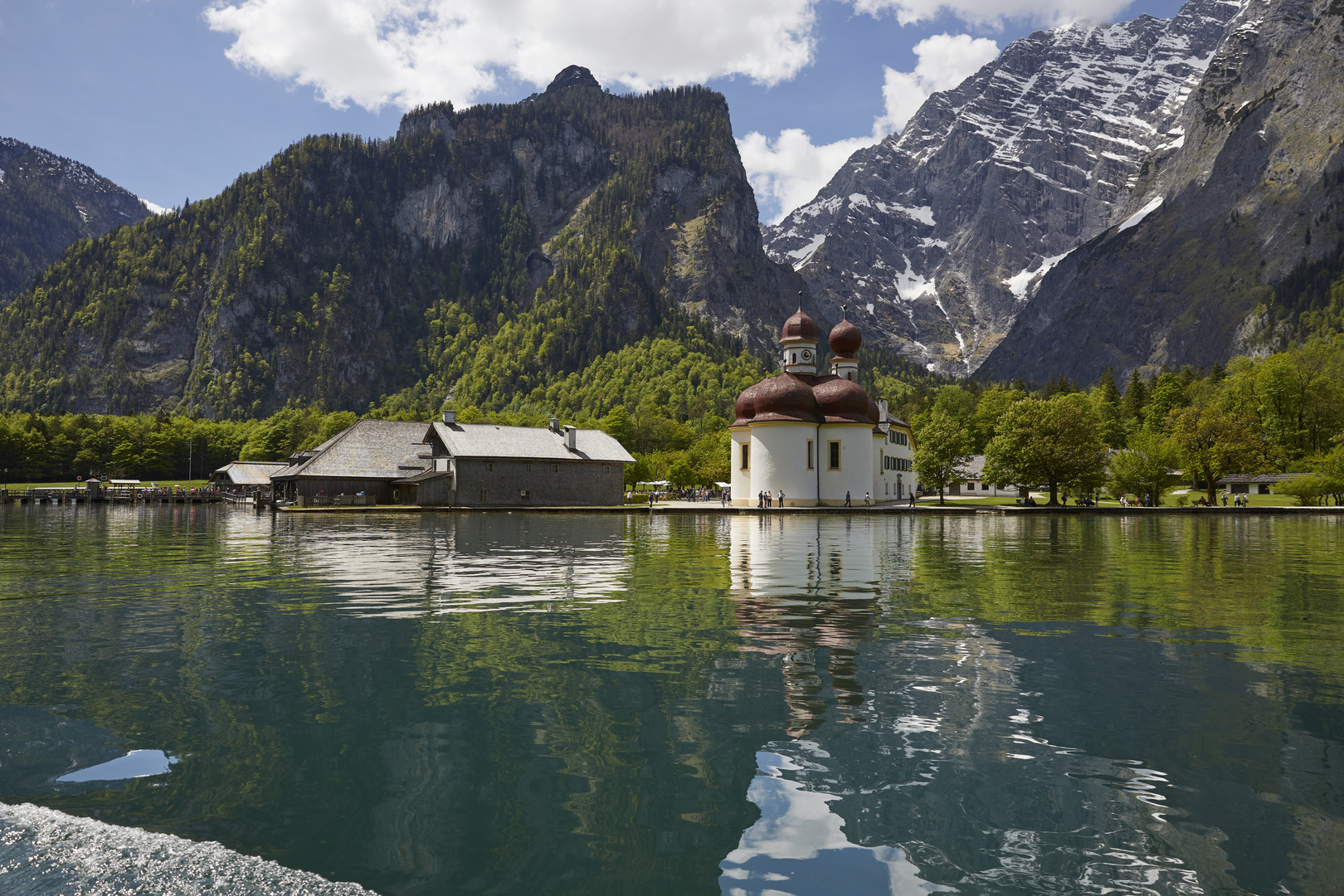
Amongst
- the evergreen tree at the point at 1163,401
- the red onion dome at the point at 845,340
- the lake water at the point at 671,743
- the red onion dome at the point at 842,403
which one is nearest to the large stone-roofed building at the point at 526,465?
the red onion dome at the point at 842,403

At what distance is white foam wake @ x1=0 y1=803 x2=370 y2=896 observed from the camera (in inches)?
196

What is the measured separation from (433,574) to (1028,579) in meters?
15.1

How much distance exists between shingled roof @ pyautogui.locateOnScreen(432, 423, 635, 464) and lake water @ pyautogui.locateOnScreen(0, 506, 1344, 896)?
5605 cm

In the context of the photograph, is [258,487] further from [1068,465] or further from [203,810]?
[203,810]

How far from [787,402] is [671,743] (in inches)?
2514

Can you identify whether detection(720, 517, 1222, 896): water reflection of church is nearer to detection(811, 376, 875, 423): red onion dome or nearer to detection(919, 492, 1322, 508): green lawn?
detection(811, 376, 875, 423): red onion dome

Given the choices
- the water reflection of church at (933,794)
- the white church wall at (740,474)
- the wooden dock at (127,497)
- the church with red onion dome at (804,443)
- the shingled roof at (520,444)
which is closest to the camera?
the water reflection of church at (933,794)

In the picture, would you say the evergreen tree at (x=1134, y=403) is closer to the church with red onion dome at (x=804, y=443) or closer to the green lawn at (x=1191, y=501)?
the green lawn at (x=1191, y=501)

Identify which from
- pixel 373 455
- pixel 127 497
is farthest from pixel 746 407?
pixel 127 497

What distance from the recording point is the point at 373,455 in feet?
254

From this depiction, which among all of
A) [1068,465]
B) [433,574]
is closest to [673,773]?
[433,574]

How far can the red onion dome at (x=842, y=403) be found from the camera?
71.1 meters

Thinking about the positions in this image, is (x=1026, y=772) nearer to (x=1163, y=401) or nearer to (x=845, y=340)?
(x=845, y=340)

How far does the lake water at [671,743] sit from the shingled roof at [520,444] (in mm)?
56049
